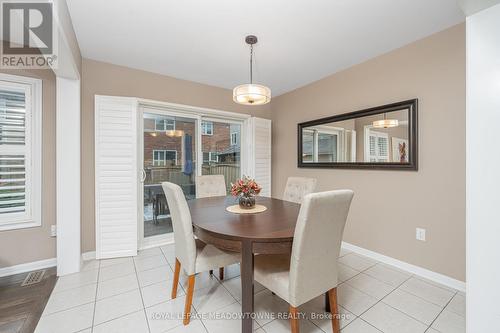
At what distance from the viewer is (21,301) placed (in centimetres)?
183

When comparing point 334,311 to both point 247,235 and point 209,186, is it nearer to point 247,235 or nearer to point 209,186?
point 247,235

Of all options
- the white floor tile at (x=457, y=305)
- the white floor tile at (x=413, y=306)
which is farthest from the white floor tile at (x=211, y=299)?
the white floor tile at (x=457, y=305)

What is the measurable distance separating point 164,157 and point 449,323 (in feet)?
11.3

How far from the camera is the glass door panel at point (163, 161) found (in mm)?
3141

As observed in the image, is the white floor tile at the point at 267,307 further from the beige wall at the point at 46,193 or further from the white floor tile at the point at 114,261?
the beige wall at the point at 46,193

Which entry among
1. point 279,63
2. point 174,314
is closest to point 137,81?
point 279,63

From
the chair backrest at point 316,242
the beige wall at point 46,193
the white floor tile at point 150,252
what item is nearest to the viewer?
the chair backrest at point 316,242

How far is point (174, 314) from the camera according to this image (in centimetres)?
169

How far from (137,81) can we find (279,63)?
1940 millimetres

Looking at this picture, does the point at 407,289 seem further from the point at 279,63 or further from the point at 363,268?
the point at 279,63

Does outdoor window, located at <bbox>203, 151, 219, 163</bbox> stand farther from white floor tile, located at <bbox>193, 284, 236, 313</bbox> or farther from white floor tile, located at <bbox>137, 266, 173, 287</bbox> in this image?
white floor tile, located at <bbox>193, 284, 236, 313</bbox>

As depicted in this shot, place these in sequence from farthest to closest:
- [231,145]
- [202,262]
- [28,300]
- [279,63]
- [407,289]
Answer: [231,145] → [279,63] → [407,289] → [28,300] → [202,262]

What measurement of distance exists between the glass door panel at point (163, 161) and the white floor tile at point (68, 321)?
1.39 metres

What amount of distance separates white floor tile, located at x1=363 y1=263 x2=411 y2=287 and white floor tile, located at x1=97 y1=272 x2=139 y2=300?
7.87 feet
